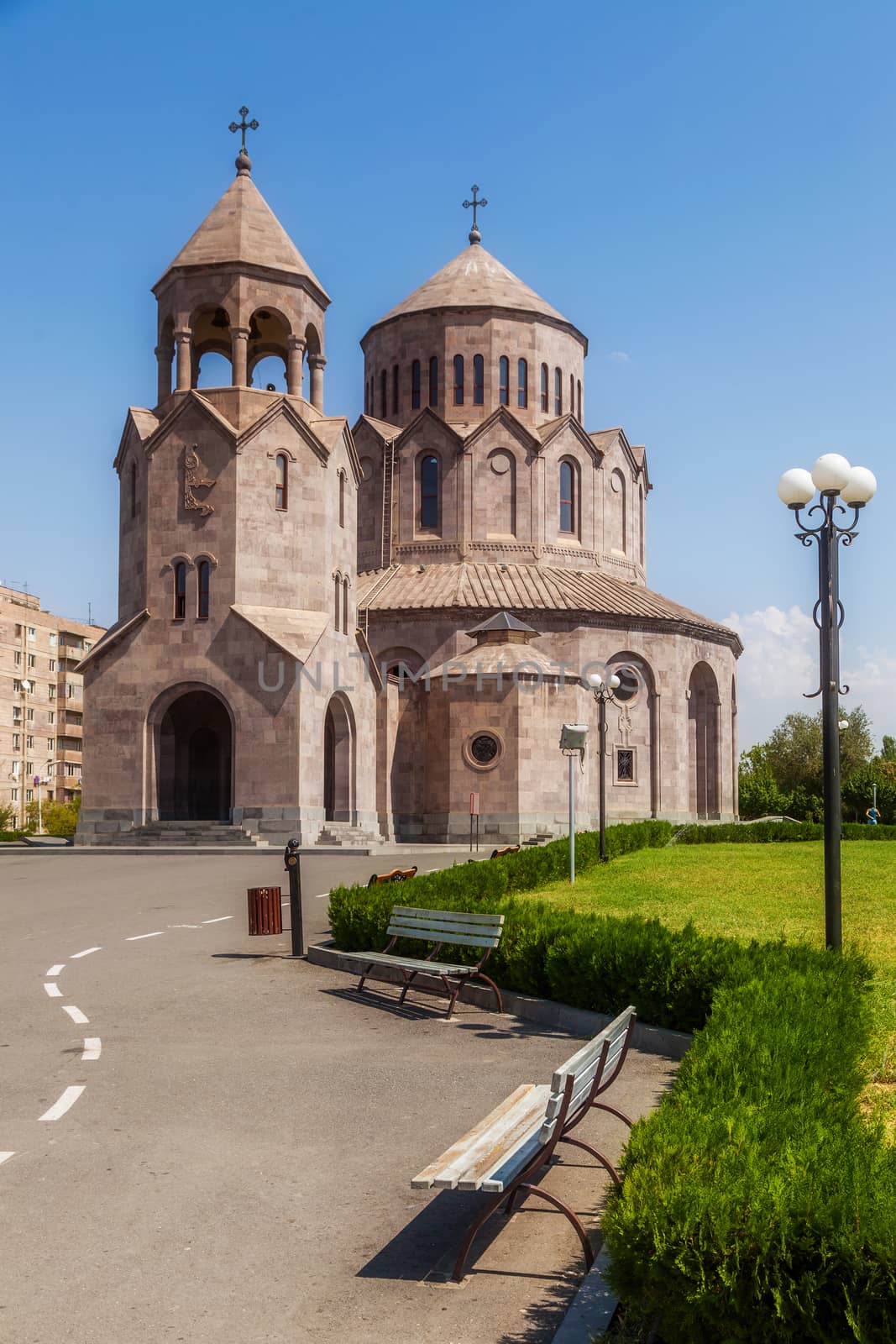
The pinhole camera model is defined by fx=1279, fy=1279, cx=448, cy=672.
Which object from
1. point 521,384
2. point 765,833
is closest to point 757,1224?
point 765,833

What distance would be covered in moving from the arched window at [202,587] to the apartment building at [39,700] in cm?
4575

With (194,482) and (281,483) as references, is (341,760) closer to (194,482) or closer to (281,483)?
(281,483)

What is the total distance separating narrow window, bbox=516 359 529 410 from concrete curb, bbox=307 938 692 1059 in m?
37.7

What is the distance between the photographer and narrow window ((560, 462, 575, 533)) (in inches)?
1905

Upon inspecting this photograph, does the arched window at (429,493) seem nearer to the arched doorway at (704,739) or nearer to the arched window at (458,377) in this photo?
the arched window at (458,377)

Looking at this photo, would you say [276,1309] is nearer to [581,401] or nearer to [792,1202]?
[792,1202]

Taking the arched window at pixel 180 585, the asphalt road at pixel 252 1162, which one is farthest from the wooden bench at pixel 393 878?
the arched window at pixel 180 585

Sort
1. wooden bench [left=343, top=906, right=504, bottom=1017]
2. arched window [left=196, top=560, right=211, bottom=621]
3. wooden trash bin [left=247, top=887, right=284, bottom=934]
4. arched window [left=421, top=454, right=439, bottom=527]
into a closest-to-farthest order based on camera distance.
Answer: wooden bench [left=343, top=906, right=504, bottom=1017] < wooden trash bin [left=247, top=887, right=284, bottom=934] < arched window [left=196, top=560, right=211, bottom=621] < arched window [left=421, top=454, right=439, bottom=527]

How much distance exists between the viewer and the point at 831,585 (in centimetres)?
1196

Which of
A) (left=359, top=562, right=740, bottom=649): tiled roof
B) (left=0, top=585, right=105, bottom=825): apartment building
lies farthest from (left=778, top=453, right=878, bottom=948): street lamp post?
(left=0, top=585, right=105, bottom=825): apartment building

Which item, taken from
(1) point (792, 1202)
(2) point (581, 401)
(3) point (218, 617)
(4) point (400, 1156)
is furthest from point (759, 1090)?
(2) point (581, 401)

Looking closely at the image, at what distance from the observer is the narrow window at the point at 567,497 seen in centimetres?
4838

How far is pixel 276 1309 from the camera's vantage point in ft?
15.8

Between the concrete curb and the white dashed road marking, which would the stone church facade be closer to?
the concrete curb
